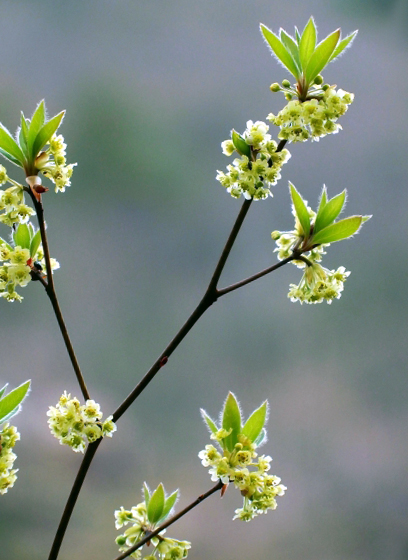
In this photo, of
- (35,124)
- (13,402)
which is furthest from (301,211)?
(13,402)

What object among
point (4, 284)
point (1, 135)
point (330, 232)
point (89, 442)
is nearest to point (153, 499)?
point (89, 442)

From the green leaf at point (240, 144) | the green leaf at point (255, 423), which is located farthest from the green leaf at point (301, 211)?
the green leaf at point (255, 423)

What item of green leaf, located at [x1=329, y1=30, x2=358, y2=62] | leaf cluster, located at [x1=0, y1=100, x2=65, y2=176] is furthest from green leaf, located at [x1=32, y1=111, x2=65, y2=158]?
green leaf, located at [x1=329, y1=30, x2=358, y2=62]

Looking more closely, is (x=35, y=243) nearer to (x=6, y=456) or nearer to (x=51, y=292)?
(x=51, y=292)

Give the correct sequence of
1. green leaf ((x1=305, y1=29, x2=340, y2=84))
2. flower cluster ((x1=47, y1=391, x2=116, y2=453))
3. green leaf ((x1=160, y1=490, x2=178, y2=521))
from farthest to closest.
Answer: green leaf ((x1=160, y1=490, x2=178, y2=521)) → green leaf ((x1=305, y1=29, x2=340, y2=84)) → flower cluster ((x1=47, y1=391, x2=116, y2=453))

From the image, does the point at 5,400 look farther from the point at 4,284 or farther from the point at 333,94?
the point at 333,94

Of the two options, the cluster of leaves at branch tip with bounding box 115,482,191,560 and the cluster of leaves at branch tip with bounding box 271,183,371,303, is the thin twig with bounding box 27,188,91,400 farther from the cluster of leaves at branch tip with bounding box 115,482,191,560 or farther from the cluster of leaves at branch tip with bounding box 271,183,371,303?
the cluster of leaves at branch tip with bounding box 271,183,371,303

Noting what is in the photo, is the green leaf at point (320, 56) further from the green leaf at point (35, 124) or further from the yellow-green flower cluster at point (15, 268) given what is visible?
the yellow-green flower cluster at point (15, 268)

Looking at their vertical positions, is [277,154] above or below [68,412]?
above
